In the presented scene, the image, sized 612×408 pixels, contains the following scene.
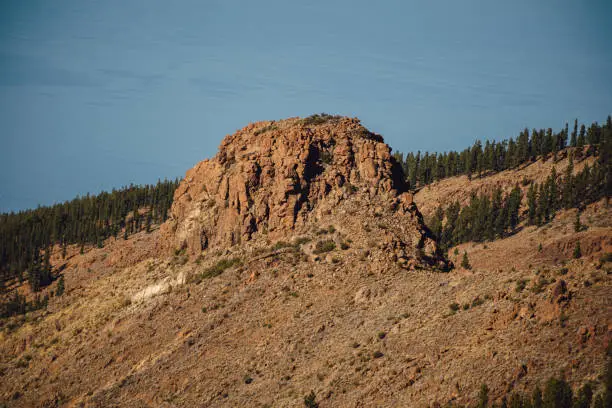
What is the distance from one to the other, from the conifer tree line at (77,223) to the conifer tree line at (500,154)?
189 feet

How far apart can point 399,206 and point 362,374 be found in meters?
23.5

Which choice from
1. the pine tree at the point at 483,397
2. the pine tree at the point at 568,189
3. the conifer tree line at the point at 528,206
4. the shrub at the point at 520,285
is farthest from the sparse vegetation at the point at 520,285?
the pine tree at the point at 568,189

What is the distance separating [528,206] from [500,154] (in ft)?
128

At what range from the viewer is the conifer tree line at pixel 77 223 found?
129875mm

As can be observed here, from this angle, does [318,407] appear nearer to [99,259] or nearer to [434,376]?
[434,376]

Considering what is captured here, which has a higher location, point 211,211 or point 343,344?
point 211,211

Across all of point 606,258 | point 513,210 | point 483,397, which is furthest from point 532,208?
point 483,397

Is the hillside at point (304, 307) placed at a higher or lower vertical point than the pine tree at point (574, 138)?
lower

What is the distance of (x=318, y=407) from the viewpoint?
39.1m

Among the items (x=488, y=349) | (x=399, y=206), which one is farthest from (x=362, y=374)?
(x=399, y=206)

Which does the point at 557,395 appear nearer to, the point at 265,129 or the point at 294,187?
the point at 294,187

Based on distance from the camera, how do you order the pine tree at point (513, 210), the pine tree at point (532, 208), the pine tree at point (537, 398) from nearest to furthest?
the pine tree at point (537, 398) → the pine tree at point (532, 208) → the pine tree at point (513, 210)

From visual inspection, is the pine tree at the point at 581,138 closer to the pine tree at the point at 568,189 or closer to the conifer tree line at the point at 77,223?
the pine tree at the point at 568,189

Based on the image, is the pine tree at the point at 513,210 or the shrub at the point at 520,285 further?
the pine tree at the point at 513,210
